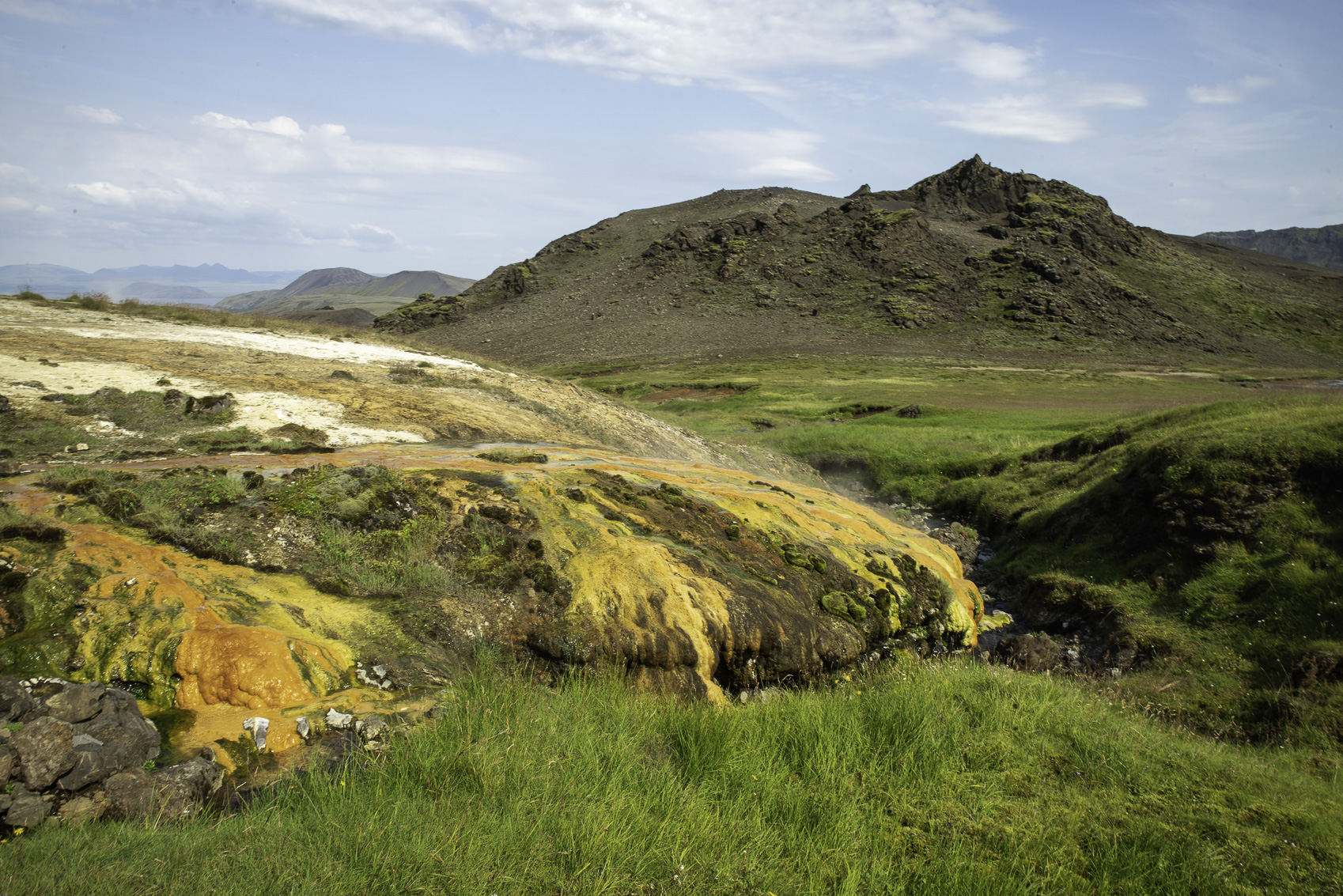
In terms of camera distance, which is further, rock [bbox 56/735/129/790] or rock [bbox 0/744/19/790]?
rock [bbox 56/735/129/790]

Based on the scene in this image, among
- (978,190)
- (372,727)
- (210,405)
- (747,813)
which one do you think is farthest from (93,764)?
(978,190)

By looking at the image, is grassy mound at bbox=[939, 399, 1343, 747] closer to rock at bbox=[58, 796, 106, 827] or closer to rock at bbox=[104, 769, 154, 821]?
rock at bbox=[104, 769, 154, 821]

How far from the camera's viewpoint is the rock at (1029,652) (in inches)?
395

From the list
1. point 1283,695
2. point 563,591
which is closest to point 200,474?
point 563,591

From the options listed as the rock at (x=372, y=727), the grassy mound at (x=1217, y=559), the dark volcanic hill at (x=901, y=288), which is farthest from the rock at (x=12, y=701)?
the dark volcanic hill at (x=901, y=288)

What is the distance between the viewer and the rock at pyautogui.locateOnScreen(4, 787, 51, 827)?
345 cm

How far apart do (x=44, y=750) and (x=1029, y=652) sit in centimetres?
1113

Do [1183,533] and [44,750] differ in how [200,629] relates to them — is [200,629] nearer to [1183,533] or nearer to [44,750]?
[44,750]

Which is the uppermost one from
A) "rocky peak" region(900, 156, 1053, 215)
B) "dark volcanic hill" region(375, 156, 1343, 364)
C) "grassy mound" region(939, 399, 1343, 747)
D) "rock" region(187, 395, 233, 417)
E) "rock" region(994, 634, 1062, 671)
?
"rocky peak" region(900, 156, 1053, 215)

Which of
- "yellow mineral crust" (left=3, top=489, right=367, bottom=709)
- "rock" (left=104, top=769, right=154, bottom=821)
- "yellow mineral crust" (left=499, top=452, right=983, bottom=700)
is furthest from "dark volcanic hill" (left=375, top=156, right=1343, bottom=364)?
"rock" (left=104, top=769, right=154, bottom=821)

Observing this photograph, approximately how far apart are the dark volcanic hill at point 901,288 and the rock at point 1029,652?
7339 centimetres

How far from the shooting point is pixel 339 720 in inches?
196

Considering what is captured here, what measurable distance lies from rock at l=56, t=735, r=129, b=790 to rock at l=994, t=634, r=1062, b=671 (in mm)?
9971

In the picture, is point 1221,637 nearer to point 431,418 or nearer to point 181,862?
point 181,862
